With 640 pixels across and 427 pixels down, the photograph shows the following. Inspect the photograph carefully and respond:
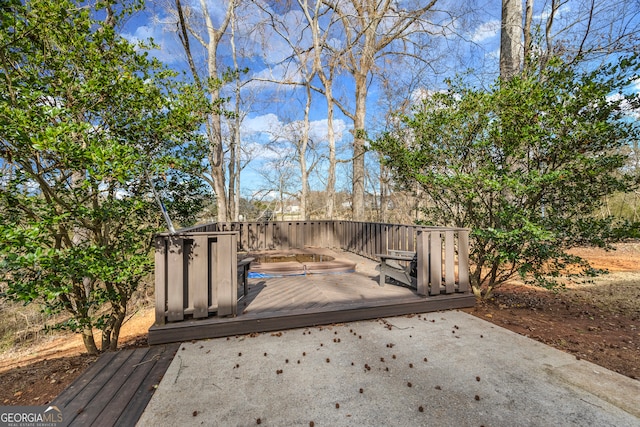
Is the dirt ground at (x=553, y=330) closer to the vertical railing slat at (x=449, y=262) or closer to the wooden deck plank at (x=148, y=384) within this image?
the vertical railing slat at (x=449, y=262)

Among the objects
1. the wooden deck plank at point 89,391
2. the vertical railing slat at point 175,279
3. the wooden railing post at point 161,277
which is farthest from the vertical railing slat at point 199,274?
the wooden deck plank at point 89,391

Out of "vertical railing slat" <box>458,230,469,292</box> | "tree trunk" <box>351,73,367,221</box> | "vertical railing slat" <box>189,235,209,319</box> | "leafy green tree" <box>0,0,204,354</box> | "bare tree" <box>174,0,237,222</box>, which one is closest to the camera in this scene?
"leafy green tree" <box>0,0,204,354</box>

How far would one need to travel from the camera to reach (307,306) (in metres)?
3.56

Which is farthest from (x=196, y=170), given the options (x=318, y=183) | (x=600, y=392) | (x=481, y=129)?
(x=318, y=183)

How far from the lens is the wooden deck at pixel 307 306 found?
9.78 feet

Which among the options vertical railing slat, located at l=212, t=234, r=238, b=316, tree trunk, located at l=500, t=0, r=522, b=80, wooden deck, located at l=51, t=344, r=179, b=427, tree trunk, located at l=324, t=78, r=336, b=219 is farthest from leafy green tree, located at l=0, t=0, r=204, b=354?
tree trunk, located at l=324, t=78, r=336, b=219

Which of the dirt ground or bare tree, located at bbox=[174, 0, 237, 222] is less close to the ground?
bare tree, located at bbox=[174, 0, 237, 222]

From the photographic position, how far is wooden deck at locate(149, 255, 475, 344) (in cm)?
298

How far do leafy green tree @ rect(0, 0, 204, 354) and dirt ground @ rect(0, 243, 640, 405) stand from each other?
62 cm

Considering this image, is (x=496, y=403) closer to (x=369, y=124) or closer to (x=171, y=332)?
(x=171, y=332)

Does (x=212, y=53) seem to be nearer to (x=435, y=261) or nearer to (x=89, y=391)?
(x=435, y=261)

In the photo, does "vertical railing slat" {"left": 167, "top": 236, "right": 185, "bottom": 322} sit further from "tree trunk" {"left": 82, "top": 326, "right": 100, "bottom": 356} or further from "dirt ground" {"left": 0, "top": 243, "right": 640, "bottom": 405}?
"tree trunk" {"left": 82, "top": 326, "right": 100, "bottom": 356}

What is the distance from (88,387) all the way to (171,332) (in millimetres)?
819

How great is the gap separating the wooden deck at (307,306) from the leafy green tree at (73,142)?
3.43 feet
